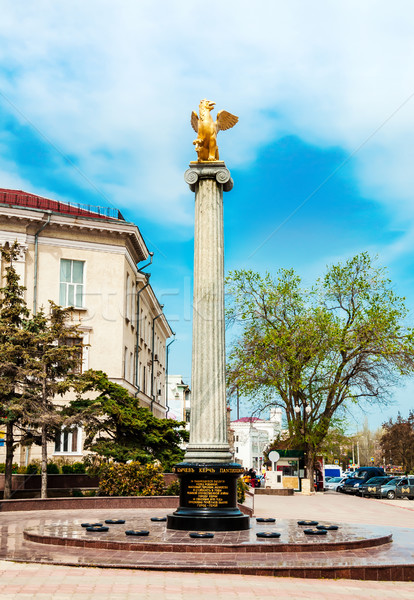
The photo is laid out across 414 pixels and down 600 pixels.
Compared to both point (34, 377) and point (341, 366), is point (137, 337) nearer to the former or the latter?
point (341, 366)

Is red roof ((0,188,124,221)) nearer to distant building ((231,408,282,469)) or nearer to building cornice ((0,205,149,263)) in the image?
building cornice ((0,205,149,263))

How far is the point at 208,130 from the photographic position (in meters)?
15.9

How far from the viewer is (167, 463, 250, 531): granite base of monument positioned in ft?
42.1

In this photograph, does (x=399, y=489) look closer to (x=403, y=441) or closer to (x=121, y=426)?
(x=121, y=426)

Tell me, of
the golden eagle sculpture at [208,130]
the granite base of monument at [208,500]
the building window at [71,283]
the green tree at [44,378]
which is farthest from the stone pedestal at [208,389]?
the building window at [71,283]

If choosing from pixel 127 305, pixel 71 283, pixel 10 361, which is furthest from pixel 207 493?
pixel 127 305

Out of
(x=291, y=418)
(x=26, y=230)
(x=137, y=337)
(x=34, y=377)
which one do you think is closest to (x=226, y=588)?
(x=34, y=377)

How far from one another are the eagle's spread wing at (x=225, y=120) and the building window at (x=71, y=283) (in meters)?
18.5

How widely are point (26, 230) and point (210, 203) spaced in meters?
19.4

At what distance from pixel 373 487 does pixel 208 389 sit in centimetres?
2921

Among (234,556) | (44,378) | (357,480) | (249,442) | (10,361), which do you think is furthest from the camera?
(249,442)

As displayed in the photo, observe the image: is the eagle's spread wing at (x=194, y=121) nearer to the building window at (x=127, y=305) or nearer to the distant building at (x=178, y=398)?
the building window at (x=127, y=305)

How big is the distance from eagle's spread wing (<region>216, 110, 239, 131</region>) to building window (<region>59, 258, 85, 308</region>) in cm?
1851

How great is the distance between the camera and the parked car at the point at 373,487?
3994cm
